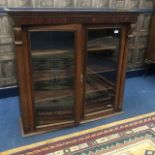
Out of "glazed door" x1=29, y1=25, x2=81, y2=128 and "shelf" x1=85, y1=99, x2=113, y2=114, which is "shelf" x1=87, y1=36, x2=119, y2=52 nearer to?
"glazed door" x1=29, y1=25, x2=81, y2=128

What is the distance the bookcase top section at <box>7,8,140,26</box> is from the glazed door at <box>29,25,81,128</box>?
7cm

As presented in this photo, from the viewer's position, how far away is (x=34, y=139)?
1.92m

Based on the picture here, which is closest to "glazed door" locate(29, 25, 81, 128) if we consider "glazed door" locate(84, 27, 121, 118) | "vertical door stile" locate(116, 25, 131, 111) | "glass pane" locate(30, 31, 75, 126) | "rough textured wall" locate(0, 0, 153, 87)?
"glass pane" locate(30, 31, 75, 126)

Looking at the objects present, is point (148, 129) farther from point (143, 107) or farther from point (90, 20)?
point (90, 20)

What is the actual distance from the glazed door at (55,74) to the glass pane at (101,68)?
20cm

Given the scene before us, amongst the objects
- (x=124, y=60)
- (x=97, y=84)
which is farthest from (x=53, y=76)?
(x=124, y=60)

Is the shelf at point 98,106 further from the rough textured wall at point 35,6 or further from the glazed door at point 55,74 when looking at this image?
the rough textured wall at point 35,6

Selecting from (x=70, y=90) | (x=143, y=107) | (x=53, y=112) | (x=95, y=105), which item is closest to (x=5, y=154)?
(x=53, y=112)

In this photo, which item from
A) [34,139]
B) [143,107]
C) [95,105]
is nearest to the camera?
[34,139]

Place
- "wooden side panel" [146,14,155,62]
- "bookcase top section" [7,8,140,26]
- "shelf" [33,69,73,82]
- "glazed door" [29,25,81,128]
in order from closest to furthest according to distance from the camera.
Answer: "bookcase top section" [7,8,140,26]
"glazed door" [29,25,81,128]
"shelf" [33,69,73,82]
"wooden side panel" [146,14,155,62]

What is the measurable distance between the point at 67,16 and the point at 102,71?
78 centimetres

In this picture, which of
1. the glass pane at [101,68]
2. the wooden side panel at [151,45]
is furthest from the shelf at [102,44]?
the wooden side panel at [151,45]

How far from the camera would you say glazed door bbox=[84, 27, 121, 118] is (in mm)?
2061

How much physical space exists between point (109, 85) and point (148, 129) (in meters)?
0.60
